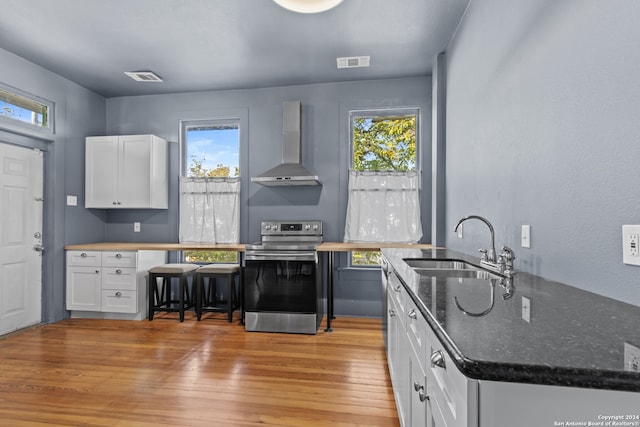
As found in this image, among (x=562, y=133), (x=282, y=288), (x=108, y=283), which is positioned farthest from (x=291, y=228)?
(x=562, y=133)

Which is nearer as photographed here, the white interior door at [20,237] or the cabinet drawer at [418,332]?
the cabinet drawer at [418,332]

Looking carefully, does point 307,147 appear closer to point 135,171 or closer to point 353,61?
point 353,61

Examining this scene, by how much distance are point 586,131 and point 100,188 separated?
4604 millimetres

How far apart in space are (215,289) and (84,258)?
4.91 feet

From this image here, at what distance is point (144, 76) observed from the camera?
3.67 metres

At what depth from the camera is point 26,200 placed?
11.2ft

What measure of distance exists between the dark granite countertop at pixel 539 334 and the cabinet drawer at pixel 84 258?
3777mm

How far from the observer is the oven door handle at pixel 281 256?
10.6ft

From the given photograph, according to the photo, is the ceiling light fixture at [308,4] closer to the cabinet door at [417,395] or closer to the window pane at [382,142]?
the window pane at [382,142]

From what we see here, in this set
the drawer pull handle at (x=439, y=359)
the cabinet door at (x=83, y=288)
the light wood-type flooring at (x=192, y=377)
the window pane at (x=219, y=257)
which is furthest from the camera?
the window pane at (x=219, y=257)

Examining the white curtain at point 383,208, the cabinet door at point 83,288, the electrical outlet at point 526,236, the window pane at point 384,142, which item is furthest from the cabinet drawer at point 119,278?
the electrical outlet at point 526,236

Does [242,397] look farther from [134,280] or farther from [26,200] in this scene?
[26,200]

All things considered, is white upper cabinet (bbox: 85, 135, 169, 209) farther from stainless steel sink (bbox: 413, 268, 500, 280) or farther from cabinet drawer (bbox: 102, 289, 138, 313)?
stainless steel sink (bbox: 413, 268, 500, 280)

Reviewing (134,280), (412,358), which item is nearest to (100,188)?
(134,280)
